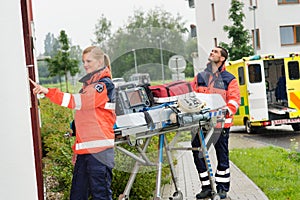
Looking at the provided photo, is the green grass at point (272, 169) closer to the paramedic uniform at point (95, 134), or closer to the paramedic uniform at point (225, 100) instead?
the paramedic uniform at point (225, 100)

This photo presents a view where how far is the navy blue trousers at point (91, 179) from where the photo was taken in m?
3.45

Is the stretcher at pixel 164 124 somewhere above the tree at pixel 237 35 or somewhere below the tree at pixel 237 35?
→ below

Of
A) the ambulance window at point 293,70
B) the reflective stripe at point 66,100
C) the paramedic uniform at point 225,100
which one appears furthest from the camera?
the ambulance window at point 293,70

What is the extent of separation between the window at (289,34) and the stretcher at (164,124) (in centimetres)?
1161

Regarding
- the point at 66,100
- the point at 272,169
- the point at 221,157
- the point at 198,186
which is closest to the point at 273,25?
the point at 272,169

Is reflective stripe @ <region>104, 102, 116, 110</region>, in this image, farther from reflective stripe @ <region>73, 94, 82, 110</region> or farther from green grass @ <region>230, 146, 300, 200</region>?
green grass @ <region>230, 146, 300, 200</region>

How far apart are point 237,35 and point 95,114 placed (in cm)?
1339

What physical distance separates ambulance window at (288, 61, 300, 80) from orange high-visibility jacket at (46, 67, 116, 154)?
7423 mm

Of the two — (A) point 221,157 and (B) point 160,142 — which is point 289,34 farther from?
(B) point 160,142

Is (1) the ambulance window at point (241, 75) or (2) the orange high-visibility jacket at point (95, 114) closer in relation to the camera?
(2) the orange high-visibility jacket at point (95, 114)

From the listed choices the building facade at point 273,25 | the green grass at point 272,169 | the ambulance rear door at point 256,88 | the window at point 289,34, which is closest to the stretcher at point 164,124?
the green grass at point 272,169

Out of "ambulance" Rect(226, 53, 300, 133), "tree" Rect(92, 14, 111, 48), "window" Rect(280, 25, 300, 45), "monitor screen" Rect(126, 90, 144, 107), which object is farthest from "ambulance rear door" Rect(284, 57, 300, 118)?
"tree" Rect(92, 14, 111, 48)

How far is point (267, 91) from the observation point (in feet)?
36.0

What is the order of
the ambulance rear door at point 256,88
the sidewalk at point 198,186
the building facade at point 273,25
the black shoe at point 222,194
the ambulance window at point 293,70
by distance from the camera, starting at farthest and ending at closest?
the building facade at point 273,25
the ambulance window at point 293,70
the ambulance rear door at point 256,88
the sidewalk at point 198,186
the black shoe at point 222,194
